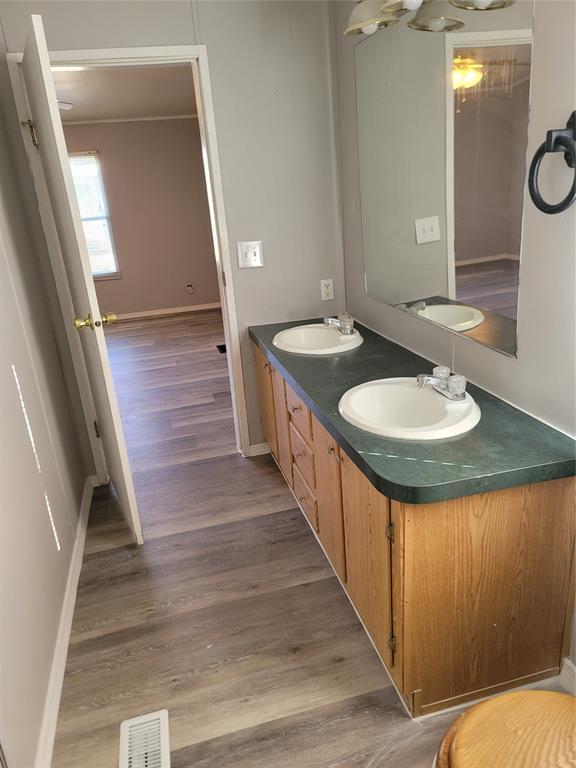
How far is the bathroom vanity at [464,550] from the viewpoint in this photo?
132 centimetres

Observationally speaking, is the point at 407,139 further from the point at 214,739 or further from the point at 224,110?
the point at 214,739

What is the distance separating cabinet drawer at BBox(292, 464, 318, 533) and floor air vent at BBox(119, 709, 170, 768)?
2.85ft

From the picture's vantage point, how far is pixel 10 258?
2078 mm

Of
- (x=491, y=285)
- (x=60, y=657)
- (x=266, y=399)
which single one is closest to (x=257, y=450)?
(x=266, y=399)

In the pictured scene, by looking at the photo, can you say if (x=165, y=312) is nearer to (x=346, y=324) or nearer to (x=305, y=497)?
(x=346, y=324)

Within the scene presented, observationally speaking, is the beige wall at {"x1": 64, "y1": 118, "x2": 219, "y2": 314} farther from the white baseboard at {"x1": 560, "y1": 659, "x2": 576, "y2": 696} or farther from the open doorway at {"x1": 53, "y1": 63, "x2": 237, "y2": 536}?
the white baseboard at {"x1": 560, "y1": 659, "x2": 576, "y2": 696}

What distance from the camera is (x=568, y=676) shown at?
158 centimetres

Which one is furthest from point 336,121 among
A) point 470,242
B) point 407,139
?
point 470,242

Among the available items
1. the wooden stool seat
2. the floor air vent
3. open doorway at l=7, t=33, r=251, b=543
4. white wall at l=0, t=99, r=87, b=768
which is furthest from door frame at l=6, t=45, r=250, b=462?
the wooden stool seat

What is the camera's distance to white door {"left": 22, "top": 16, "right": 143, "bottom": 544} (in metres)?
1.87

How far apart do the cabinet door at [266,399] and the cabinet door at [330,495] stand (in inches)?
28.0

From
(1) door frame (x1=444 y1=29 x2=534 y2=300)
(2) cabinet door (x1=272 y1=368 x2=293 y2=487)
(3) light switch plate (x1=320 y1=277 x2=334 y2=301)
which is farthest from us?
(3) light switch plate (x1=320 y1=277 x2=334 y2=301)

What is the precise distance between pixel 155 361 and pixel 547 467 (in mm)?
4371

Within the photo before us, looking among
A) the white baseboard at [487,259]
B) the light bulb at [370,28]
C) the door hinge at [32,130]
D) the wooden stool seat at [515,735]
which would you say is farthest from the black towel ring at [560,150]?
the door hinge at [32,130]
